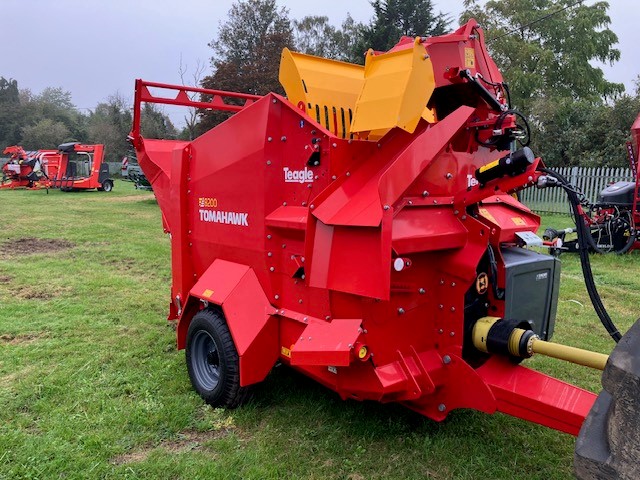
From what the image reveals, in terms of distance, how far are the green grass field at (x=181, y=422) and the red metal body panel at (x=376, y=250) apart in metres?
0.34

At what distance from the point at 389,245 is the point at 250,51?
31.8 meters

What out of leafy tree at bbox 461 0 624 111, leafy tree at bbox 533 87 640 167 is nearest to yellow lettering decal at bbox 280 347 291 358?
leafy tree at bbox 533 87 640 167

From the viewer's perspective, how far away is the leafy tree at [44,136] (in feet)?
143

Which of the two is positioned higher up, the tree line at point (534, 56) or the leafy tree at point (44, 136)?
the tree line at point (534, 56)

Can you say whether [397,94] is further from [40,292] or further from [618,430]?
[40,292]

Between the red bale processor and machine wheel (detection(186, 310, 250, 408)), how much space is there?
0.05ft

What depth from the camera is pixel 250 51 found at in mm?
31516

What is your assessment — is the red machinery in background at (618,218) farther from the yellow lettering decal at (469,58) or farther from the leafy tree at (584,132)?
the leafy tree at (584,132)

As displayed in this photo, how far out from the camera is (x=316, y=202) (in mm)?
2650

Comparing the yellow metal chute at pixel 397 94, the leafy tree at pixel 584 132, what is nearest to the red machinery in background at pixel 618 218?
the yellow metal chute at pixel 397 94

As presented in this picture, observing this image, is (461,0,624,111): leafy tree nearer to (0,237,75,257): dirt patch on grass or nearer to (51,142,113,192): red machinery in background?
(51,142,113,192): red machinery in background

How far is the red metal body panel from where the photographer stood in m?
2.47

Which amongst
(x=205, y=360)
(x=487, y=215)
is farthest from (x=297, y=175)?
(x=205, y=360)

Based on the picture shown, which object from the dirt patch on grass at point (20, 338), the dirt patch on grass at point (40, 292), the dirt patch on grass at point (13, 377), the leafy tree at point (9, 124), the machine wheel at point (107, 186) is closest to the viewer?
the dirt patch on grass at point (13, 377)
